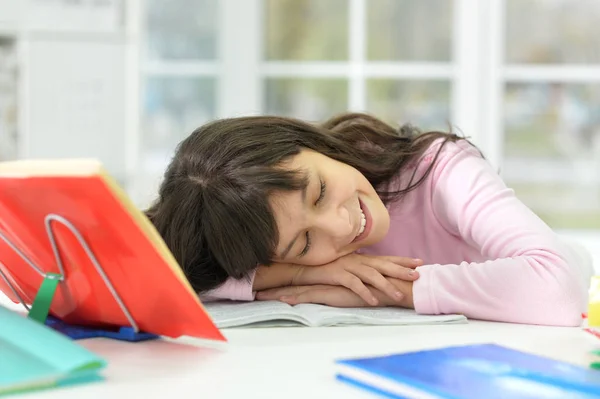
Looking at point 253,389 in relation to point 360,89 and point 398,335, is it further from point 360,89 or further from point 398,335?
point 360,89

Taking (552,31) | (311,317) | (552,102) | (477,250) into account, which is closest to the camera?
A: (311,317)

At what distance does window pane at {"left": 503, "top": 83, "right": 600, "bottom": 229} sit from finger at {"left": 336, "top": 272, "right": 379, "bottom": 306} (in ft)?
8.47

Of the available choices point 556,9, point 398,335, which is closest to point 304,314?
point 398,335

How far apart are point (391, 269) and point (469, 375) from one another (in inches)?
19.7

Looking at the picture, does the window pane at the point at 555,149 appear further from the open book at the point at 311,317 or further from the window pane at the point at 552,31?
the open book at the point at 311,317

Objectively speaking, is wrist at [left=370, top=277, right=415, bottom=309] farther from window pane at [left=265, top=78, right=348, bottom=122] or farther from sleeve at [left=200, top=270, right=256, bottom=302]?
window pane at [left=265, top=78, right=348, bottom=122]

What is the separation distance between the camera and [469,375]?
2.24 ft

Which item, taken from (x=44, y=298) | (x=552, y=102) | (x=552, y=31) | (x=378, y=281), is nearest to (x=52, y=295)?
(x=44, y=298)

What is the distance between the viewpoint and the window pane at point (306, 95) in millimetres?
3545

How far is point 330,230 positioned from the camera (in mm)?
1177

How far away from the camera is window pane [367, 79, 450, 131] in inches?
139

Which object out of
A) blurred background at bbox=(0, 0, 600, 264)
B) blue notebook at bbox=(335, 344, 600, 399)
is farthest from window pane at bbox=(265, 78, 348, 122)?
blue notebook at bbox=(335, 344, 600, 399)

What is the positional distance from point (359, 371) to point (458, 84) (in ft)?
9.44

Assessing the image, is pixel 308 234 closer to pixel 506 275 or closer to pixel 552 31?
pixel 506 275
